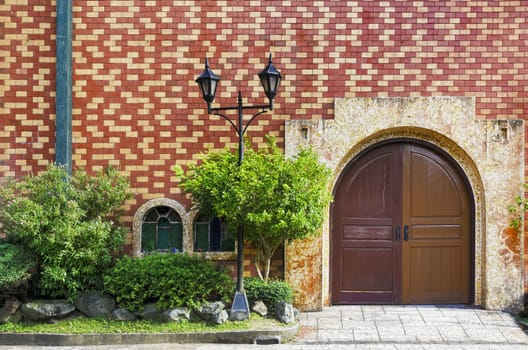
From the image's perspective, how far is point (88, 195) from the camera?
6809mm

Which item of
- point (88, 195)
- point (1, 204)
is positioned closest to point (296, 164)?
point (88, 195)

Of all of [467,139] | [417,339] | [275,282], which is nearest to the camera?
[417,339]

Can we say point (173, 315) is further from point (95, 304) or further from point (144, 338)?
point (95, 304)

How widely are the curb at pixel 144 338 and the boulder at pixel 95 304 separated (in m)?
0.32

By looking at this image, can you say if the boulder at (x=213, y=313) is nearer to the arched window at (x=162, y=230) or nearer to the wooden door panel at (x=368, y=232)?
the arched window at (x=162, y=230)

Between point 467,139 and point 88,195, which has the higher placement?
point 467,139

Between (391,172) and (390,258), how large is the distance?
1203mm

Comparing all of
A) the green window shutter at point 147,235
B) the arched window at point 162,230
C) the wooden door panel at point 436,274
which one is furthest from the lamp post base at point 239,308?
the wooden door panel at point 436,274

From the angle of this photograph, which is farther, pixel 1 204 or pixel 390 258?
pixel 390 258

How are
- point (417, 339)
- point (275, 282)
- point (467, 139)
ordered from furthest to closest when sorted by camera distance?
point (467, 139)
point (275, 282)
point (417, 339)

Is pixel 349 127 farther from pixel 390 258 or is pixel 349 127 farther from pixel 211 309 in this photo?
pixel 211 309

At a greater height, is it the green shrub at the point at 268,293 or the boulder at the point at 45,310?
the green shrub at the point at 268,293

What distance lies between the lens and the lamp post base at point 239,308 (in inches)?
249

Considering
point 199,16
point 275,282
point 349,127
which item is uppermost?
point 199,16
